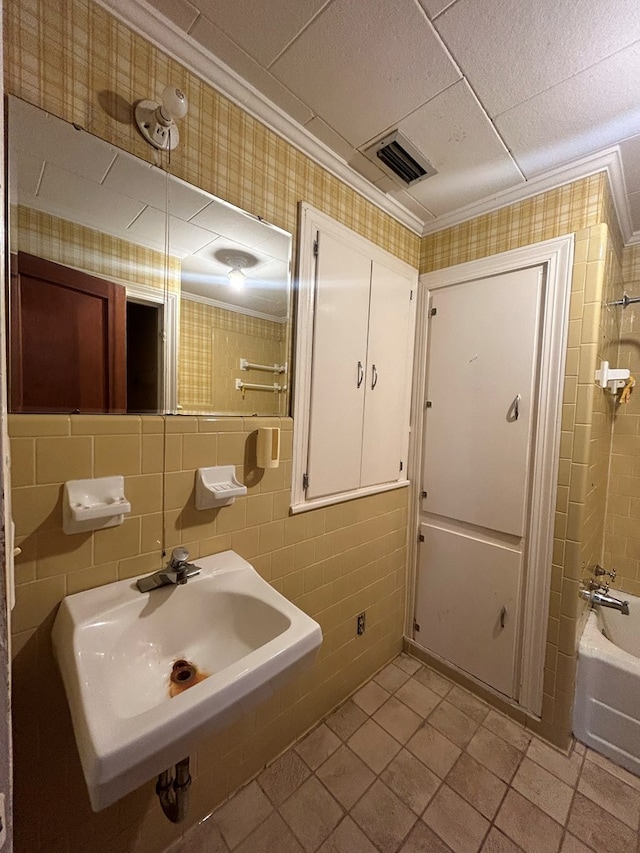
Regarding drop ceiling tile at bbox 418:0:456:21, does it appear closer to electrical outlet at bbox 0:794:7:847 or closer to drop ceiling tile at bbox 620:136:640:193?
drop ceiling tile at bbox 620:136:640:193

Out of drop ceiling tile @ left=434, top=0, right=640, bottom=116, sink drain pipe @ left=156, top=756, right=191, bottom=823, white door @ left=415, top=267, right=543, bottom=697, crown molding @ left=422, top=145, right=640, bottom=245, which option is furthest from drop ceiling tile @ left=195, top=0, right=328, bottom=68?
sink drain pipe @ left=156, top=756, right=191, bottom=823

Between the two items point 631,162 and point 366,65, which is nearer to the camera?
point 366,65

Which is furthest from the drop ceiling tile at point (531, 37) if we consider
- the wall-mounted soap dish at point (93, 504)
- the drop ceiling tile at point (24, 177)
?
the wall-mounted soap dish at point (93, 504)

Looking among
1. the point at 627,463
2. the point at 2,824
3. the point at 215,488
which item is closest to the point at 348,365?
the point at 215,488

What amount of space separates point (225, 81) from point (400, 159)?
2.21ft

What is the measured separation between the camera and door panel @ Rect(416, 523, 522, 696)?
1.63 metres

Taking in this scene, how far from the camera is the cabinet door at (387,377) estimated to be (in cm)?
168

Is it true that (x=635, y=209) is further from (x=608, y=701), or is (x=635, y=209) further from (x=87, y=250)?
(x=87, y=250)

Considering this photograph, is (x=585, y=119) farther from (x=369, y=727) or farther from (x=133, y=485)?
(x=369, y=727)

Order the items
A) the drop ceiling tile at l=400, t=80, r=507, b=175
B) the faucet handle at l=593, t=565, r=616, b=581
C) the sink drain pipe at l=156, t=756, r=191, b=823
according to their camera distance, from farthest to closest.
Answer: the faucet handle at l=593, t=565, r=616, b=581 < the drop ceiling tile at l=400, t=80, r=507, b=175 < the sink drain pipe at l=156, t=756, r=191, b=823

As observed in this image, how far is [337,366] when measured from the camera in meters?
1.51

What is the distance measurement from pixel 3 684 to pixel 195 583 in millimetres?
677

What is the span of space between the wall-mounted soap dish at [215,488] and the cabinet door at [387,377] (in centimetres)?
70

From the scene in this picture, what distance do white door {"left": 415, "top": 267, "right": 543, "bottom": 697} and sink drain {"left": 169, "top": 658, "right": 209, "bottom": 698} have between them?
131cm
